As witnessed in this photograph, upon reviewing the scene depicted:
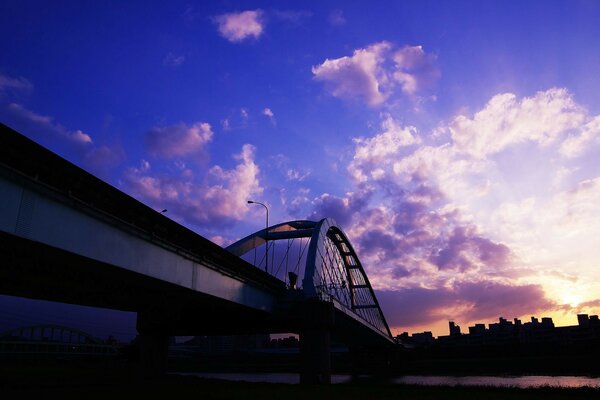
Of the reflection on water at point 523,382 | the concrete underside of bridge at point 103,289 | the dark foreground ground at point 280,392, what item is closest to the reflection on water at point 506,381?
the reflection on water at point 523,382

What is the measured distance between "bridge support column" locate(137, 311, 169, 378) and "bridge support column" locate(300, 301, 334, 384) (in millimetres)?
14261

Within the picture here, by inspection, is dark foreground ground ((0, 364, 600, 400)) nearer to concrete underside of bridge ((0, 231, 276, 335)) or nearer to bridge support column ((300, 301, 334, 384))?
concrete underside of bridge ((0, 231, 276, 335))

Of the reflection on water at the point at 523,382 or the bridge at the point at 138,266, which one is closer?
the bridge at the point at 138,266

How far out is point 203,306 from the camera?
116 feet

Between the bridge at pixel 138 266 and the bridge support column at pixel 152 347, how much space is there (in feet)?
0.33

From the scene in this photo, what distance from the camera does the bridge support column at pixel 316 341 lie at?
38875mm

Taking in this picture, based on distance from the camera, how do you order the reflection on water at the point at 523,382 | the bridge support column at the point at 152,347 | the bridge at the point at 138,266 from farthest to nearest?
the reflection on water at the point at 523,382, the bridge support column at the point at 152,347, the bridge at the point at 138,266

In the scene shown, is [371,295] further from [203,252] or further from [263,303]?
[203,252]

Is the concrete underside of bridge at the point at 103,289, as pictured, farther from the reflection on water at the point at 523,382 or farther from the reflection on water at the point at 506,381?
the reflection on water at the point at 523,382

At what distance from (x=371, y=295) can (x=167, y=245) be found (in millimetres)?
68158

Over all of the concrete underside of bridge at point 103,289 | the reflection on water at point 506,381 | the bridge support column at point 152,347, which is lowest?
the reflection on water at point 506,381

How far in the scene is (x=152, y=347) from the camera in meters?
46.2

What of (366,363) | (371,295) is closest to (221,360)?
(366,363)

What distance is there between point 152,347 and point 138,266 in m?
27.9
